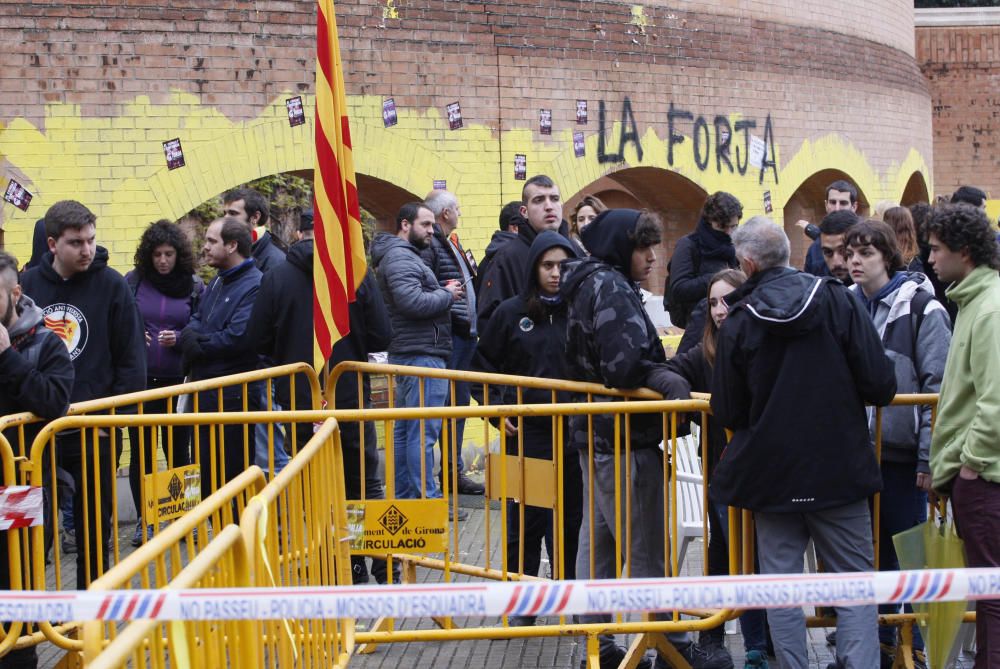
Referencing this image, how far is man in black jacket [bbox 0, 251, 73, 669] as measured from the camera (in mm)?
5453

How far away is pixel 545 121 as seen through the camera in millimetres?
12086

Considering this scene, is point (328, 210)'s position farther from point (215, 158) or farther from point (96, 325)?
point (215, 158)

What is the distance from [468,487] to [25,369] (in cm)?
464

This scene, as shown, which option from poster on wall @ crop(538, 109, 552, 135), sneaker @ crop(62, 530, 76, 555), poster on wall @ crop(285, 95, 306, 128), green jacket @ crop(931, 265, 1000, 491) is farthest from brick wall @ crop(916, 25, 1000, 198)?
green jacket @ crop(931, 265, 1000, 491)

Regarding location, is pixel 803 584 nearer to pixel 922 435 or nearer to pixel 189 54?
pixel 922 435

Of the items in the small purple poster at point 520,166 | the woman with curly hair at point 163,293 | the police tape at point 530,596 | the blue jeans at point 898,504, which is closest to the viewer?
the police tape at point 530,596

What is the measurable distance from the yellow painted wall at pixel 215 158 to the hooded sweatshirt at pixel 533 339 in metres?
4.48

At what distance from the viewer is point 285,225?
16562 mm

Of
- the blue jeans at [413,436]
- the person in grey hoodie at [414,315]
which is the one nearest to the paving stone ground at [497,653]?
the blue jeans at [413,436]

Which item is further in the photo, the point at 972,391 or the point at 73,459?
the point at 73,459

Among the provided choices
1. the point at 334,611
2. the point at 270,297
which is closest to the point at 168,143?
the point at 270,297

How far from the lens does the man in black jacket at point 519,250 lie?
25.0ft

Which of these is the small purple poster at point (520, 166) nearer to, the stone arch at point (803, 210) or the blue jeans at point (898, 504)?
the stone arch at point (803, 210)

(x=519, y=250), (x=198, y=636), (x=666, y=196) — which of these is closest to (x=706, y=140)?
(x=666, y=196)
